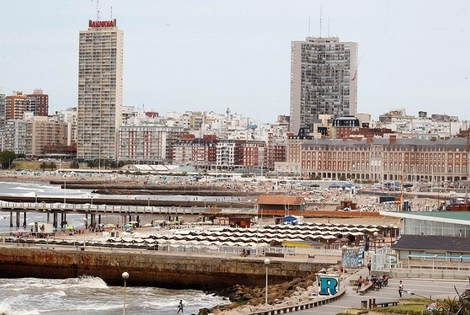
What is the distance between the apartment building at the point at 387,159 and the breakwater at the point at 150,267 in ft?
349

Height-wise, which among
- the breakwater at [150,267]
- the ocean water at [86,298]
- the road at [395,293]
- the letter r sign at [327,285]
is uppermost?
the letter r sign at [327,285]

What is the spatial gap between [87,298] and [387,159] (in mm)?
122016

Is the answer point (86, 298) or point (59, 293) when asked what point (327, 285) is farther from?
point (59, 293)

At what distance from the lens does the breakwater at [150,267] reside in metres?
49.1

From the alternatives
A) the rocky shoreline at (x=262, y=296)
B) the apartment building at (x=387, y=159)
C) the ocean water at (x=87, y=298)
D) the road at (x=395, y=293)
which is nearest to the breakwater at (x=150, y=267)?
the ocean water at (x=87, y=298)

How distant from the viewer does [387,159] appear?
165500 millimetres

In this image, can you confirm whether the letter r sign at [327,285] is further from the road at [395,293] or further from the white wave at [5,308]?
the white wave at [5,308]

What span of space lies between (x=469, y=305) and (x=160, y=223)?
46.4 m

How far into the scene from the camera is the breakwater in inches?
1933

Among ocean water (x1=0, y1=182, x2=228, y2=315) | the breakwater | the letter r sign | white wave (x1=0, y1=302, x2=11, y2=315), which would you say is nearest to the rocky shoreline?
the letter r sign

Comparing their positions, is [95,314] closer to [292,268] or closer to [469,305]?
[292,268]

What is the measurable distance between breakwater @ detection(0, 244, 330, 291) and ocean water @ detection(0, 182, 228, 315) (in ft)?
2.25

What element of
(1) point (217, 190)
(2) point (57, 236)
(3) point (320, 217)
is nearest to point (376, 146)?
(1) point (217, 190)

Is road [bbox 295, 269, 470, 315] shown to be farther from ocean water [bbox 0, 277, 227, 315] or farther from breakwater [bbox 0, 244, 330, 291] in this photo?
ocean water [bbox 0, 277, 227, 315]
